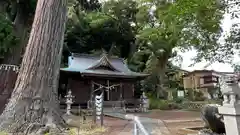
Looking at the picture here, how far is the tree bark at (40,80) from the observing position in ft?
20.8

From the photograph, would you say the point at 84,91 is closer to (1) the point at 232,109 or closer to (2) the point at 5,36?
(2) the point at 5,36

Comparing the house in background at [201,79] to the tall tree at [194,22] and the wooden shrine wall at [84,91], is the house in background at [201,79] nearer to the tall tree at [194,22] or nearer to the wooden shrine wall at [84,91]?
the wooden shrine wall at [84,91]

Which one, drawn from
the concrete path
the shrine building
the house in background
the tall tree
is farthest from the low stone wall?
the concrete path

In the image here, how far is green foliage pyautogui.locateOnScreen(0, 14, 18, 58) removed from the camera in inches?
569

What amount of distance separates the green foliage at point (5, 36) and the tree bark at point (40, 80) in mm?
8241

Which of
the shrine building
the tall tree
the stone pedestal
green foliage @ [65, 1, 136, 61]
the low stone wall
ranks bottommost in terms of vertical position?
the low stone wall

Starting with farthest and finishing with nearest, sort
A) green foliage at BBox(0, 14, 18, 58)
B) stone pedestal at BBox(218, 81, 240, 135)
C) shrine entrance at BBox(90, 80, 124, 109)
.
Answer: shrine entrance at BBox(90, 80, 124, 109) < green foliage at BBox(0, 14, 18, 58) < stone pedestal at BBox(218, 81, 240, 135)

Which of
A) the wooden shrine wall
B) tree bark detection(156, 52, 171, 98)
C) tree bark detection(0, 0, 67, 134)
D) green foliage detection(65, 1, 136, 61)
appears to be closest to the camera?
tree bark detection(0, 0, 67, 134)

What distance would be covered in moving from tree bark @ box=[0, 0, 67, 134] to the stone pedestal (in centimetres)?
412

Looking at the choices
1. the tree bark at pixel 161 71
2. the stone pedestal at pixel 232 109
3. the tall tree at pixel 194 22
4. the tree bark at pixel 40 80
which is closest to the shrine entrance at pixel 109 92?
the tree bark at pixel 161 71

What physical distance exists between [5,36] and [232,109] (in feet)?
45.7

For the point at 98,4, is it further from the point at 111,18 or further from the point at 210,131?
the point at 210,131

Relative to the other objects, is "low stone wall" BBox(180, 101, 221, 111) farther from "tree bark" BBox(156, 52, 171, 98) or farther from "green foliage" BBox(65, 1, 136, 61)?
"green foliage" BBox(65, 1, 136, 61)

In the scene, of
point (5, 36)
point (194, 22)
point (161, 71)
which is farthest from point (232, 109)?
point (161, 71)
